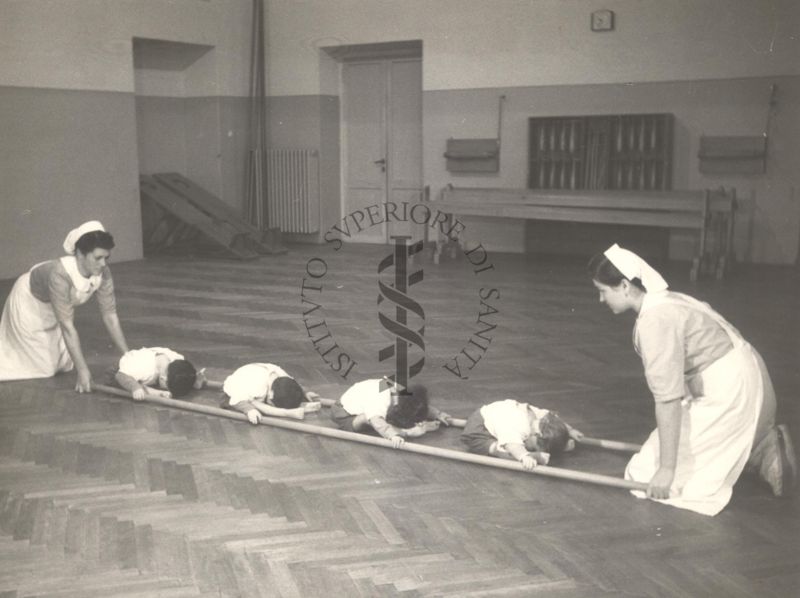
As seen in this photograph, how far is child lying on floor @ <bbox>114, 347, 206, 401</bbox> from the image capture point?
16.0 feet

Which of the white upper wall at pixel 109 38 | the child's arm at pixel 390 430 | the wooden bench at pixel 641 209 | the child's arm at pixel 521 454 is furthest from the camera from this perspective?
the white upper wall at pixel 109 38

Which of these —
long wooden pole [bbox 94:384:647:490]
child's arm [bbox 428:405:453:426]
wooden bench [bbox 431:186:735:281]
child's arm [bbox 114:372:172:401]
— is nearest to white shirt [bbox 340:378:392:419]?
long wooden pole [bbox 94:384:647:490]

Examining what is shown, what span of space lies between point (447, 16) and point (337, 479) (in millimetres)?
8033

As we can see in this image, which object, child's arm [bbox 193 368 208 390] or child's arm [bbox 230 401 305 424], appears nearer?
child's arm [bbox 230 401 305 424]

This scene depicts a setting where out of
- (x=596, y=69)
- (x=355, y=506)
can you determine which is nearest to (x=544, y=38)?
(x=596, y=69)

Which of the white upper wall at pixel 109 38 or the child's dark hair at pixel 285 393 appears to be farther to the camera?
the white upper wall at pixel 109 38

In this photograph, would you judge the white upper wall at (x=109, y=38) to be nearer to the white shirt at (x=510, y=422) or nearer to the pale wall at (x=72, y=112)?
the pale wall at (x=72, y=112)

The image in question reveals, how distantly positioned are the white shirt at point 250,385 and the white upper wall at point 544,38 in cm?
665

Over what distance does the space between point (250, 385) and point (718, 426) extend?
7.62ft

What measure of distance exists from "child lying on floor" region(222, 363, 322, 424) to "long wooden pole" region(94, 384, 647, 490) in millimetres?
59

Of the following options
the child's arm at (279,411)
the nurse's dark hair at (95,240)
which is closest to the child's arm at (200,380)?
the child's arm at (279,411)

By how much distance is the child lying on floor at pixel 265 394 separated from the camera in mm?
4605

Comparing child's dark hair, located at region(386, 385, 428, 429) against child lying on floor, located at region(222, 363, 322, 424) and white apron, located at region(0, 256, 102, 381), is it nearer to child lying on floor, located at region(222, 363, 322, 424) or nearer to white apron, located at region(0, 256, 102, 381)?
child lying on floor, located at region(222, 363, 322, 424)

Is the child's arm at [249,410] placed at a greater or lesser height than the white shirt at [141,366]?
lesser
